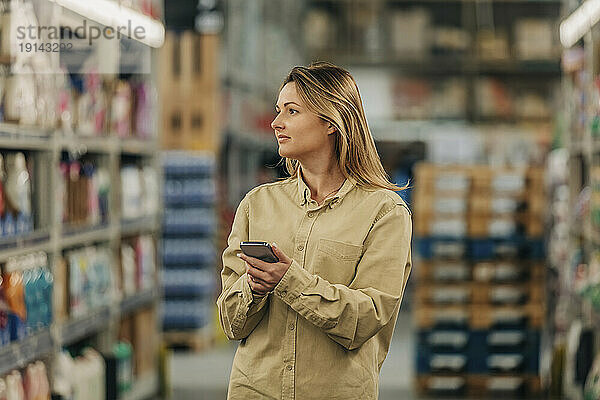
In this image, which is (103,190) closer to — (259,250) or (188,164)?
(188,164)

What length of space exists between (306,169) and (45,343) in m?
2.22

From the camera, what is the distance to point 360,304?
2.42m

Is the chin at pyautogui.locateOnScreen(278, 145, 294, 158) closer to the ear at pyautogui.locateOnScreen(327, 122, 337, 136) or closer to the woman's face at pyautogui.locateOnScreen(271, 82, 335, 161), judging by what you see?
the woman's face at pyautogui.locateOnScreen(271, 82, 335, 161)

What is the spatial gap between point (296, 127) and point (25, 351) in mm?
2075

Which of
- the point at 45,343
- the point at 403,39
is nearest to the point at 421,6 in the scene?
the point at 403,39

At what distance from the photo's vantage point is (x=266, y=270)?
2350 mm

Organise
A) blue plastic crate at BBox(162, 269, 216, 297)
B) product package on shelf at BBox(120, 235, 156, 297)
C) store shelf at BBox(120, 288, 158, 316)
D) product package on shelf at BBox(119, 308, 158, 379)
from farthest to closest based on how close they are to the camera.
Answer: blue plastic crate at BBox(162, 269, 216, 297) < product package on shelf at BBox(119, 308, 158, 379) < product package on shelf at BBox(120, 235, 156, 297) < store shelf at BBox(120, 288, 158, 316)

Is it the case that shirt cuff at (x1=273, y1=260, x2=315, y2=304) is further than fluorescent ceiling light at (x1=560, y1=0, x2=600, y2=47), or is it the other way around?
fluorescent ceiling light at (x1=560, y1=0, x2=600, y2=47)

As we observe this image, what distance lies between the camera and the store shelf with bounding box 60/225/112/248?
488 cm

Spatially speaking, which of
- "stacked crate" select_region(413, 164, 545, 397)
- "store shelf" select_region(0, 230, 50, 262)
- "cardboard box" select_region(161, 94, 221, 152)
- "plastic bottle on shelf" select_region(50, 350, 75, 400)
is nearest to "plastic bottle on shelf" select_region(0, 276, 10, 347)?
"store shelf" select_region(0, 230, 50, 262)

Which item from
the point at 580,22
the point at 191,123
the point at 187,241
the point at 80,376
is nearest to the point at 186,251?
the point at 187,241

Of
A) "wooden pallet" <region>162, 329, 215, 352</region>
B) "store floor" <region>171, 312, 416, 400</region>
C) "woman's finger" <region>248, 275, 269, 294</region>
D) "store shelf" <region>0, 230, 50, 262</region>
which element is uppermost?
"woman's finger" <region>248, 275, 269, 294</region>

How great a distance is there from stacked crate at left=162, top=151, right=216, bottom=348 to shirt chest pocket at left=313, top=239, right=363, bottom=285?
21.1 feet

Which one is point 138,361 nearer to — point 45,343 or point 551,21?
point 45,343
